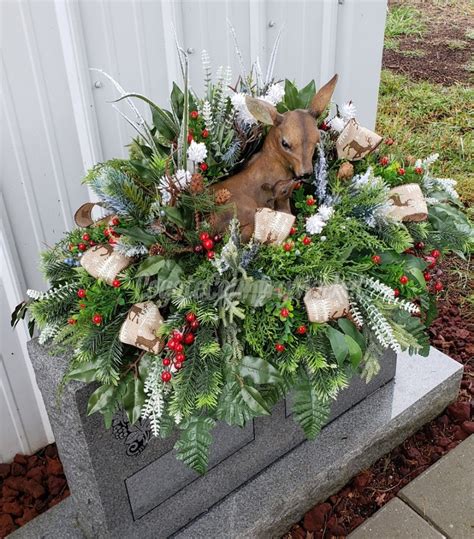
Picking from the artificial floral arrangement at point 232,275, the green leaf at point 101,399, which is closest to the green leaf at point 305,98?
the artificial floral arrangement at point 232,275

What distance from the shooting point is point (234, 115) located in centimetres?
171

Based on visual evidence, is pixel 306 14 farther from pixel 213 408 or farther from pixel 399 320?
pixel 213 408

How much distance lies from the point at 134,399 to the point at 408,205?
0.88 m

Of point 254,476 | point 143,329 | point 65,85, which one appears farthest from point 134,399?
point 65,85

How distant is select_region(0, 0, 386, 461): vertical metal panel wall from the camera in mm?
1912

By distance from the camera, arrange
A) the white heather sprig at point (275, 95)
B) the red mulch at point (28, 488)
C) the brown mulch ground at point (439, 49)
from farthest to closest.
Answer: the brown mulch ground at point (439, 49), the red mulch at point (28, 488), the white heather sprig at point (275, 95)

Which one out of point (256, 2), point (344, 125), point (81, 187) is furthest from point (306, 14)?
point (81, 187)

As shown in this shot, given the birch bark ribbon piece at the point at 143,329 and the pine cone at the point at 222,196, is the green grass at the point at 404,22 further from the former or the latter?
the birch bark ribbon piece at the point at 143,329

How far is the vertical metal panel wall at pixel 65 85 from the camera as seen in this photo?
191 centimetres

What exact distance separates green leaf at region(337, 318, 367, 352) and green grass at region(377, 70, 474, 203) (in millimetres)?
2591

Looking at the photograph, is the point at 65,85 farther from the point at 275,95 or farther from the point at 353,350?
the point at 353,350

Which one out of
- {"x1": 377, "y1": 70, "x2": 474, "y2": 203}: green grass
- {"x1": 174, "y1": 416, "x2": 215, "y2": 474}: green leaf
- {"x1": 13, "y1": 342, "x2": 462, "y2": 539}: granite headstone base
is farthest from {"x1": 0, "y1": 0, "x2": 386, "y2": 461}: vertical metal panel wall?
{"x1": 377, "y1": 70, "x2": 474, "y2": 203}: green grass

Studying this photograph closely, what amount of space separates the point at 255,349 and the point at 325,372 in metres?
0.20

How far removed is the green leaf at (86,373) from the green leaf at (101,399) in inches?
1.4
